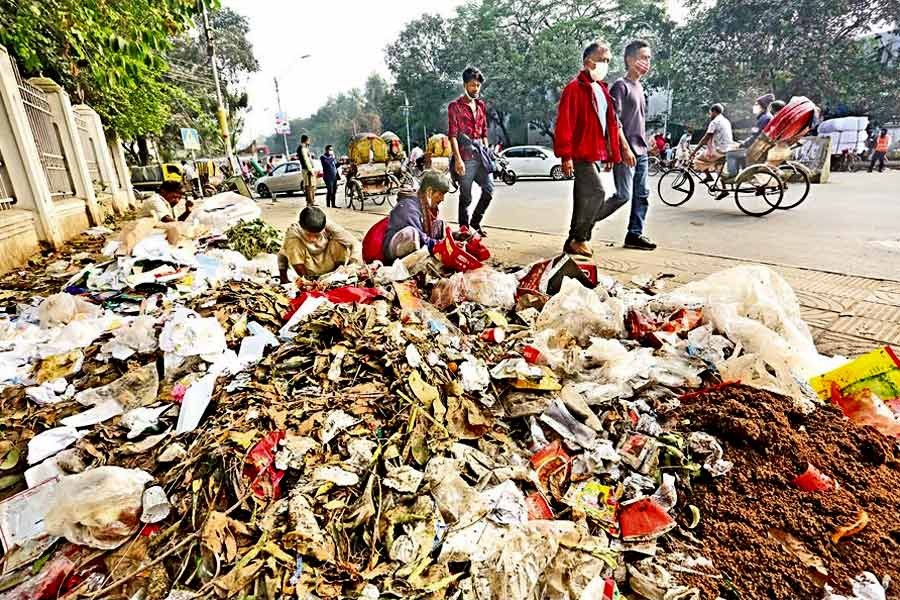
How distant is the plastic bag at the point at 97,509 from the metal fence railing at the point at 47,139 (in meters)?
7.06

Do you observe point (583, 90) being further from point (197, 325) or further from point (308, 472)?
point (308, 472)

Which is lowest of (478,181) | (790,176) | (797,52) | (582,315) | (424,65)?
(582,315)

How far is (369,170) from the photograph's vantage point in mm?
10672

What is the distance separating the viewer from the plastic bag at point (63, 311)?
3.03 m

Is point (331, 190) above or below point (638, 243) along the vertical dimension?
above

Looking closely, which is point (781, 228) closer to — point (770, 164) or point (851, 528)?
point (770, 164)

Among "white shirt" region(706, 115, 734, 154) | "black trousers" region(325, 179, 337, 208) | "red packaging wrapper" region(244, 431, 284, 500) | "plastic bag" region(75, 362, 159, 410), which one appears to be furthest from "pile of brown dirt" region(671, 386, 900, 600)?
"black trousers" region(325, 179, 337, 208)

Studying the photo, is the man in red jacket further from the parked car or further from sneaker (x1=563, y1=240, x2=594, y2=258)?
the parked car

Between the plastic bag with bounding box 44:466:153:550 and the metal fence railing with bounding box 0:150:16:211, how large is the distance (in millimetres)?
5850

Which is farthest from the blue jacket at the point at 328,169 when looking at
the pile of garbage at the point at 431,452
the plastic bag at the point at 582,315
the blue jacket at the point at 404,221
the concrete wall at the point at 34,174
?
the plastic bag at the point at 582,315

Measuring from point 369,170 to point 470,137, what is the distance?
5.81 m

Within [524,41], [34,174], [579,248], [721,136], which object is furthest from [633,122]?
[524,41]

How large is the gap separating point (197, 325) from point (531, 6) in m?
31.5

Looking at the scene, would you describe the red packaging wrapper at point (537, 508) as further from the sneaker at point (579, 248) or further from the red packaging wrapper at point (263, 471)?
the sneaker at point (579, 248)
